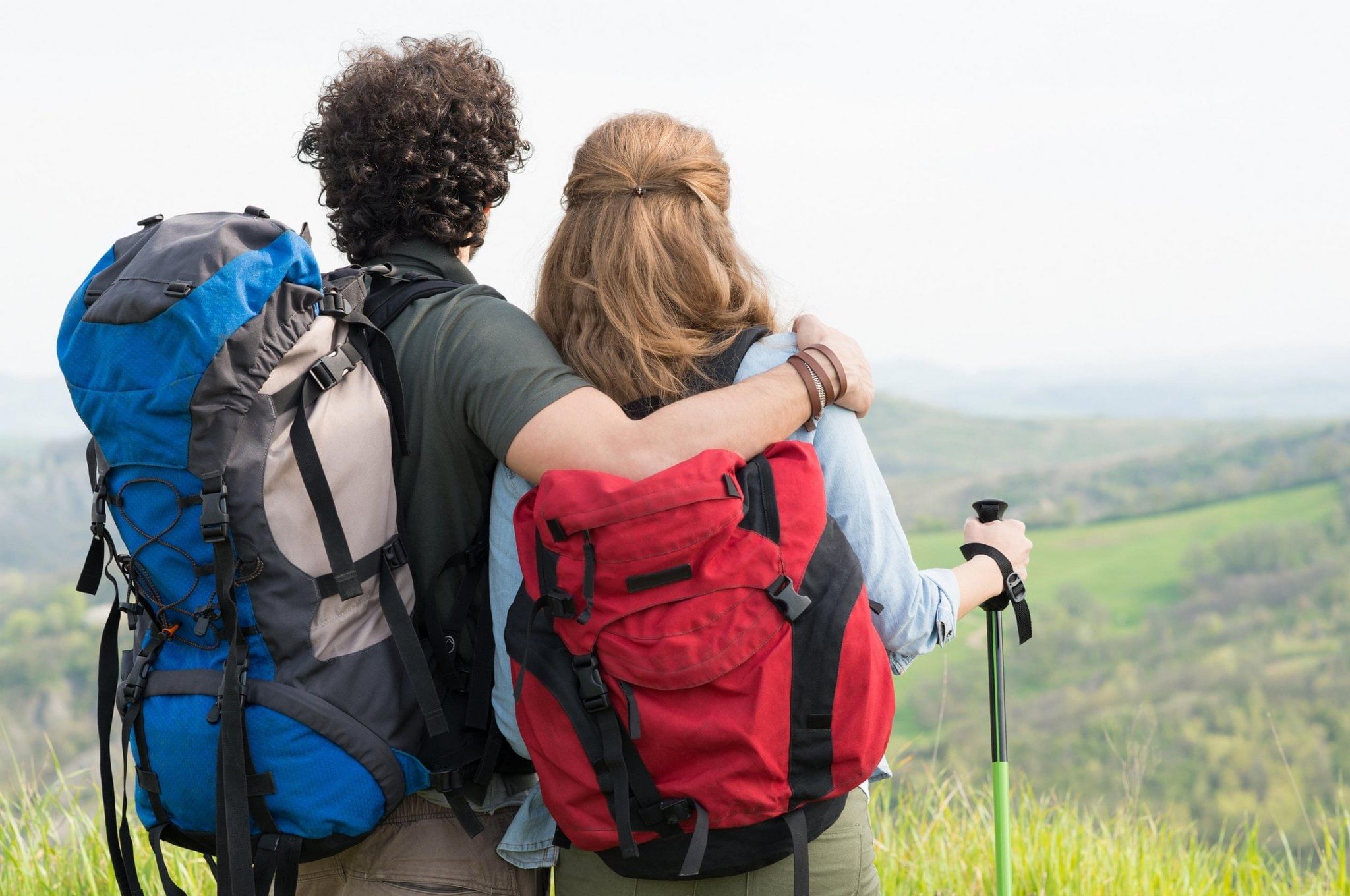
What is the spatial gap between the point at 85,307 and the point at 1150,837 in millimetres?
3188

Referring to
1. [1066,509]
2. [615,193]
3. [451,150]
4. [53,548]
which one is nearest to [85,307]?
[451,150]

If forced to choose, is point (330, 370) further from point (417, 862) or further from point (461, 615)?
point (417, 862)

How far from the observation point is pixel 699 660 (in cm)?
128

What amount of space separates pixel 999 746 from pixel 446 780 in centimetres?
117

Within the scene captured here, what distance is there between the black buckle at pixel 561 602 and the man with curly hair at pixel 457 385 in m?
0.17

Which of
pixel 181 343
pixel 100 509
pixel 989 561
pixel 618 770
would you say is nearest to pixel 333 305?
pixel 181 343

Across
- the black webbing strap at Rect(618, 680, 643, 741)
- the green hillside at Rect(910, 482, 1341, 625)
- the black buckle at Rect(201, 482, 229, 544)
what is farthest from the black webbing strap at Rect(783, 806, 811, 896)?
the green hillside at Rect(910, 482, 1341, 625)

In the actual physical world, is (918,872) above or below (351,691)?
below

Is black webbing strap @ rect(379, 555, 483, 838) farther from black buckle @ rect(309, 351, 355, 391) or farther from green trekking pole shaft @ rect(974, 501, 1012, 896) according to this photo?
green trekking pole shaft @ rect(974, 501, 1012, 896)

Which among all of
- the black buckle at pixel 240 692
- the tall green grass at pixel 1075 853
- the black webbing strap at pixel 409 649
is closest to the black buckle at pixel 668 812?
the black webbing strap at pixel 409 649

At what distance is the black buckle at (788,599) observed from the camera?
1.29m

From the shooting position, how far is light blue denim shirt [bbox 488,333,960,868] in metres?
1.44

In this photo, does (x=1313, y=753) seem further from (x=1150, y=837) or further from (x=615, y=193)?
(x=615, y=193)

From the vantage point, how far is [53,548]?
170 ft
